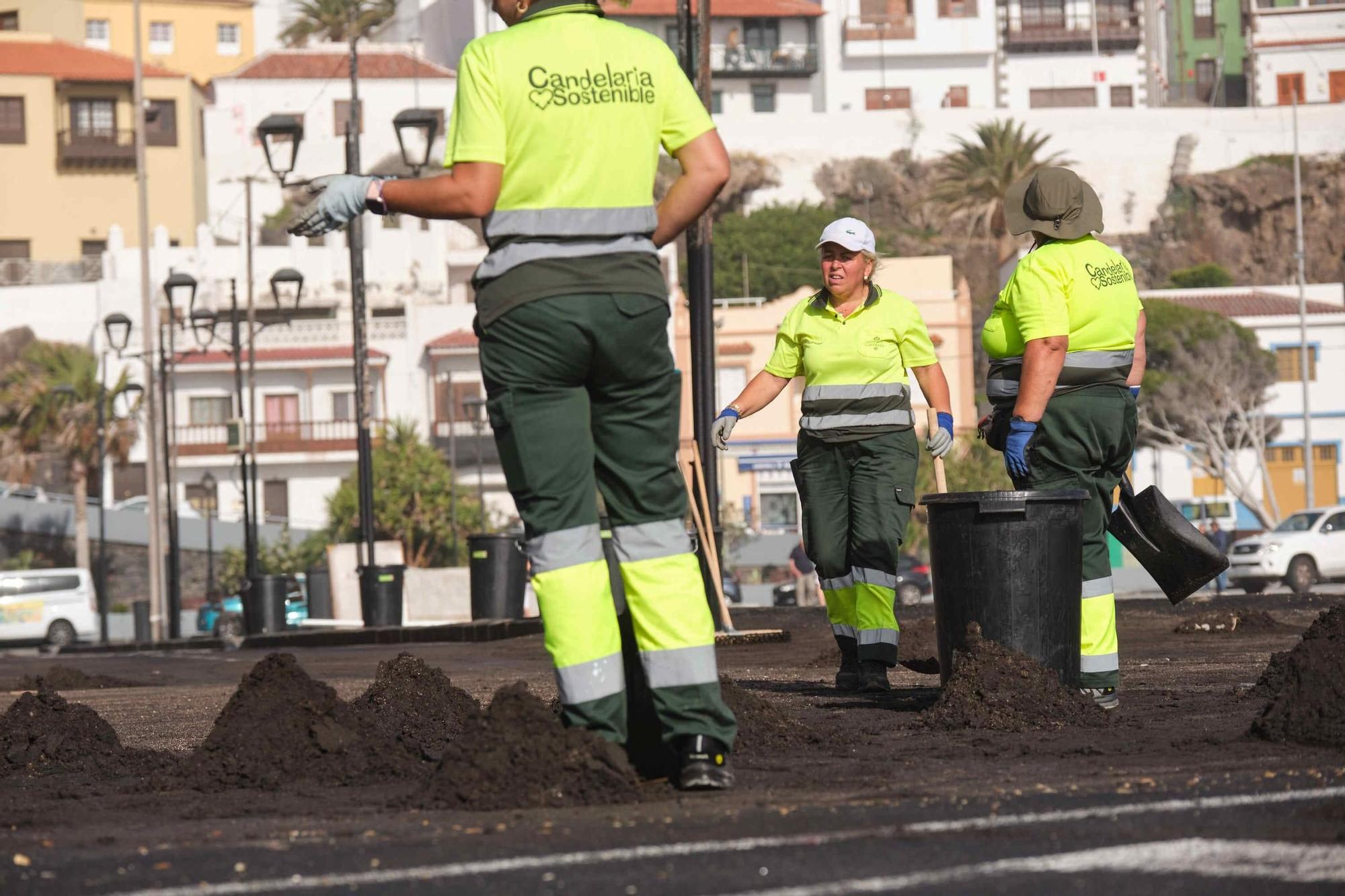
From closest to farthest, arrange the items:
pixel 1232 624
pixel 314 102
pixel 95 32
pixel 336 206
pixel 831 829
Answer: pixel 831 829 < pixel 336 206 < pixel 1232 624 < pixel 314 102 < pixel 95 32

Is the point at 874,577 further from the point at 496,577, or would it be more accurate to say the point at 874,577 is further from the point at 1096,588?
the point at 496,577

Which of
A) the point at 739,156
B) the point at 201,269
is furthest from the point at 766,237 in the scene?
the point at 201,269

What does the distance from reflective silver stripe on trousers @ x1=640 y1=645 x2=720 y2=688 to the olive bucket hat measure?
9.48 ft

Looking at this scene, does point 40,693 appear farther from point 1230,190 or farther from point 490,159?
point 1230,190

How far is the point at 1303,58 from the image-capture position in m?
102

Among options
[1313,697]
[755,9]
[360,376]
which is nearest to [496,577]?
[360,376]

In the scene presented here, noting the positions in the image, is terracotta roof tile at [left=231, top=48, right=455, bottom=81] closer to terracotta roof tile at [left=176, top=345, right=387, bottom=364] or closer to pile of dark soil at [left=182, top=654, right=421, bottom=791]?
terracotta roof tile at [left=176, top=345, right=387, bottom=364]

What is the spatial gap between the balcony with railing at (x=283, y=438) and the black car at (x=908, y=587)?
26.8 meters

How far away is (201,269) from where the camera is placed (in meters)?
73.6

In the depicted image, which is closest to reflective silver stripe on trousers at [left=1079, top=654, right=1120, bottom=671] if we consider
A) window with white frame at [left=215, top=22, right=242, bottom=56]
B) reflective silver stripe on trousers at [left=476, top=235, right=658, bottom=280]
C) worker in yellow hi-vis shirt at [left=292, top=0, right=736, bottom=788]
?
worker in yellow hi-vis shirt at [left=292, top=0, right=736, bottom=788]

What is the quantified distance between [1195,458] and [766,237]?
2419 cm

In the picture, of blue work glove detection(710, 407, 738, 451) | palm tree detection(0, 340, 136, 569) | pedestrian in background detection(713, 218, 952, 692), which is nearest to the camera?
pedestrian in background detection(713, 218, 952, 692)

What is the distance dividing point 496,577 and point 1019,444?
13.6 meters

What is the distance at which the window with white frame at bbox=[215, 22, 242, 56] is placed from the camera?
10169cm
